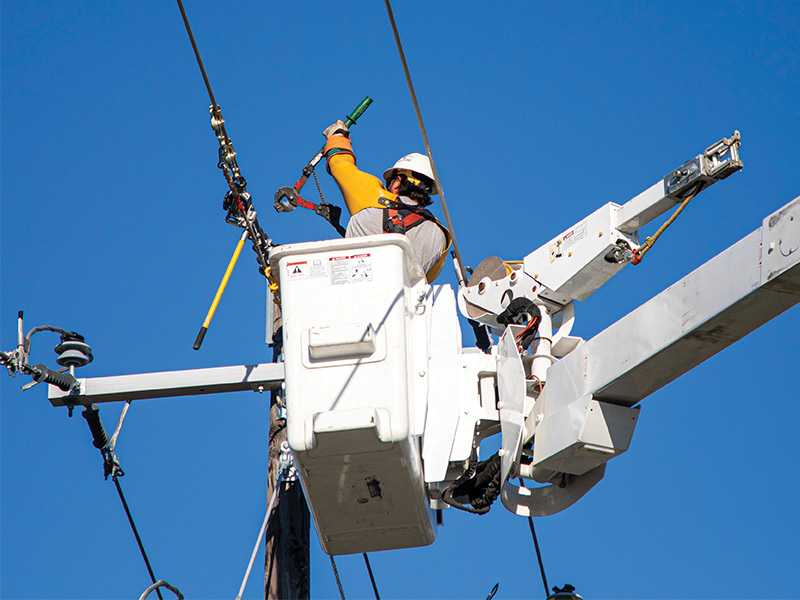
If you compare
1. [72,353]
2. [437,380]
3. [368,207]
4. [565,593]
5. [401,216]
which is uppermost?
[368,207]

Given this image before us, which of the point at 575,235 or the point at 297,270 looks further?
the point at 575,235

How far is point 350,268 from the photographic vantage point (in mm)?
5824

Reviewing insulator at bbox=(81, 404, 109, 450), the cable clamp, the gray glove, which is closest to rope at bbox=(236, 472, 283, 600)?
the cable clamp

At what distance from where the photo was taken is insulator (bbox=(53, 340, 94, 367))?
7.20m

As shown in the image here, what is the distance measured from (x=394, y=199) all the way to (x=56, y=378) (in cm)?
221

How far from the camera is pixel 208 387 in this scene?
7273 mm

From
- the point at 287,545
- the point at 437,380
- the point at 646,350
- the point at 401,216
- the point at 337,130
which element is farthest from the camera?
the point at 337,130

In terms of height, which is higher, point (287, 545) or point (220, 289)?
point (220, 289)

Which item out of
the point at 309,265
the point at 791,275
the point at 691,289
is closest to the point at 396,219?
the point at 309,265

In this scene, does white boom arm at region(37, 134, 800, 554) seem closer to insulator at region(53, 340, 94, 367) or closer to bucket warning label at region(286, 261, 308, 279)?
bucket warning label at region(286, 261, 308, 279)

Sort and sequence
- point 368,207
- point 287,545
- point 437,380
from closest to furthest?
point 437,380 < point 368,207 < point 287,545

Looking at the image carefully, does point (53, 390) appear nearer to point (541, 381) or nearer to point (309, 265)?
point (309, 265)

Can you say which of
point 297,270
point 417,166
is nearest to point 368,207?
point 417,166

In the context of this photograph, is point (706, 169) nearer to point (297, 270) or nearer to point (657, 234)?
point (657, 234)
